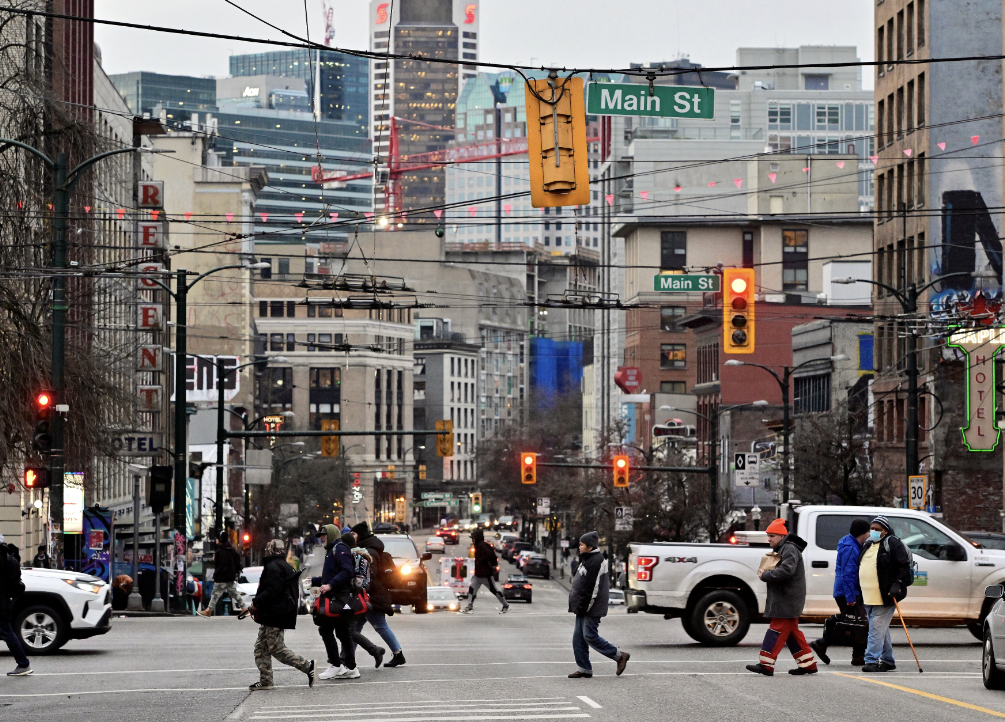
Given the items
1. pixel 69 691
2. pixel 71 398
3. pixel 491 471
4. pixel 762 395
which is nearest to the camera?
pixel 69 691

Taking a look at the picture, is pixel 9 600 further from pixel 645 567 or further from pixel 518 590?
pixel 518 590

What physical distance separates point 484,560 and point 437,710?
724 inches

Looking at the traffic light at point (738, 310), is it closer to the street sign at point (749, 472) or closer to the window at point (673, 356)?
the street sign at point (749, 472)

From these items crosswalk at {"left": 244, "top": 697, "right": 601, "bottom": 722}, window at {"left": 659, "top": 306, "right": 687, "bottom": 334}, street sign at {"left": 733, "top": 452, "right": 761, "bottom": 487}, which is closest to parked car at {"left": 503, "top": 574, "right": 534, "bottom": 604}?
street sign at {"left": 733, "top": 452, "right": 761, "bottom": 487}

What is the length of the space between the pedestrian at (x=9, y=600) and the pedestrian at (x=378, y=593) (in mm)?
3846

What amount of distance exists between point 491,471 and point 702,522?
88.2 meters

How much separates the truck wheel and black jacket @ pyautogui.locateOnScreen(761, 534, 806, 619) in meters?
4.33

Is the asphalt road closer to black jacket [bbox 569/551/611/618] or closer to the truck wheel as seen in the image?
the truck wheel

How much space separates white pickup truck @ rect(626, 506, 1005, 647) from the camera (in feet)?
74.0

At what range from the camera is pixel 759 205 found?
135750mm

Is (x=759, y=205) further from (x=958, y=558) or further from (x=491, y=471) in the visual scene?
(x=958, y=558)

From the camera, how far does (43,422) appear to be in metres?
28.2

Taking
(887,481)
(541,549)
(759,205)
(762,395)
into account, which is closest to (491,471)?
(541,549)

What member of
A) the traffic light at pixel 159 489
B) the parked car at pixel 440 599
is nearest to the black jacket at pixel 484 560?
the traffic light at pixel 159 489
